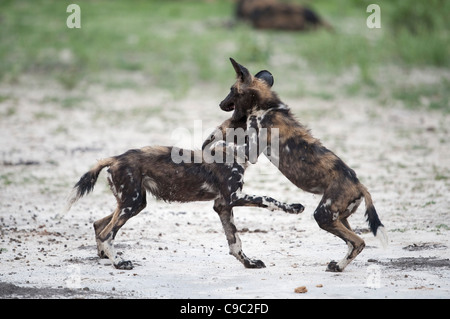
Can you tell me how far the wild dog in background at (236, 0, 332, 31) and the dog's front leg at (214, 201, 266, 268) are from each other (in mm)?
13461

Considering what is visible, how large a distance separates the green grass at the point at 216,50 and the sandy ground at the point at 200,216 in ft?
4.04

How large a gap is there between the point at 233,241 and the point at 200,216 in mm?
1627

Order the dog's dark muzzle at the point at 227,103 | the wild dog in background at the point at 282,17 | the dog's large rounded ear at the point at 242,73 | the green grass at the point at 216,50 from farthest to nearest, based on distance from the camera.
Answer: the wild dog in background at the point at 282,17
the green grass at the point at 216,50
the dog's dark muzzle at the point at 227,103
the dog's large rounded ear at the point at 242,73

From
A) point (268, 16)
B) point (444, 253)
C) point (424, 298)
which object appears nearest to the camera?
point (424, 298)

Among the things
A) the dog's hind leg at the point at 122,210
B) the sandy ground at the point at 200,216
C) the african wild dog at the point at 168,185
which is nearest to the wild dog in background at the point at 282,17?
the sandy ground at the point at 200,216

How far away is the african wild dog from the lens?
6129 mm

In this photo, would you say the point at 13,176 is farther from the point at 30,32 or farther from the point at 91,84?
the point at 30,32

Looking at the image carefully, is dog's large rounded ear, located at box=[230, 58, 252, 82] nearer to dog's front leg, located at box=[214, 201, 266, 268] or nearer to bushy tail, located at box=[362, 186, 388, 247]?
dog's front leg, located at box=[214, 201, 266, 268]

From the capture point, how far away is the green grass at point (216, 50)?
47.6ft

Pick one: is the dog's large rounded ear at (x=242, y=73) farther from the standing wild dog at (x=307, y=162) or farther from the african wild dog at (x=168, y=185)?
the african wild dog at (x=168, y=185)

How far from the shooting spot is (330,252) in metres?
6.54

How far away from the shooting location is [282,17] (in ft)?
63.5

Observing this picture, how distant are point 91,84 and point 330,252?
862 centimetres

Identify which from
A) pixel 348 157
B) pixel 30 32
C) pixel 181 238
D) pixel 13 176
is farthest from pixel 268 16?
pixel 181 238
